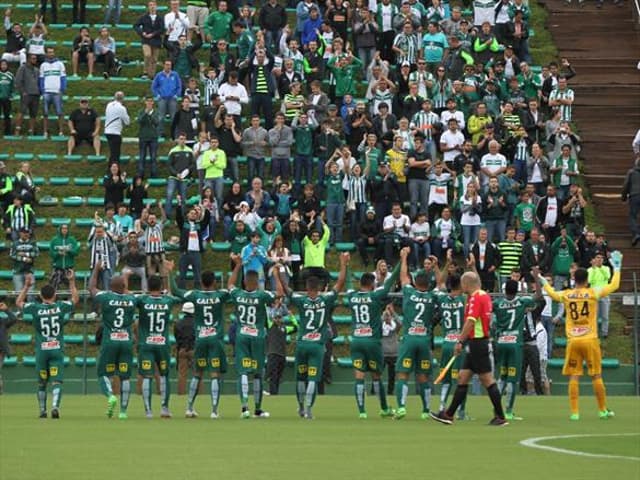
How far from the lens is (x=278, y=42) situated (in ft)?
144

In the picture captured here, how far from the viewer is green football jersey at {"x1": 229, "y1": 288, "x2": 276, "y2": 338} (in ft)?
85.4

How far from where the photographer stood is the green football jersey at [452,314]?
2658cm

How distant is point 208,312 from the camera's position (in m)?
25.9

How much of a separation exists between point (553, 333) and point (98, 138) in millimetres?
13524

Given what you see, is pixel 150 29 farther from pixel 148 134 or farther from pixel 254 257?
pixel 254 257

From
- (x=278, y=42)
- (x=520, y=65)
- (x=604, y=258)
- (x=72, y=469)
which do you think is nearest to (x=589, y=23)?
(x=520, y=65)

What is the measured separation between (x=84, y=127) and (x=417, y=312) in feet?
61.6

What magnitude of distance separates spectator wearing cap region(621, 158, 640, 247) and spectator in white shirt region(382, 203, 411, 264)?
591cm

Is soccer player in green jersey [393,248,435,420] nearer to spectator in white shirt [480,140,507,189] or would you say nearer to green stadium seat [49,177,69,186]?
spectator in white shirt [480,140,507,189]

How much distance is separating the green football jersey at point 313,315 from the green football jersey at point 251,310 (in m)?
0.54

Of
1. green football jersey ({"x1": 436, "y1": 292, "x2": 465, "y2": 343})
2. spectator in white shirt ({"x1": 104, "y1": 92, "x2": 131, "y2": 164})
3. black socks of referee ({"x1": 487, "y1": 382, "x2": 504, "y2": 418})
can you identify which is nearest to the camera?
black socks of referee ({"x1": 487, "y1": 382, "x2": 504, "y2": 418})

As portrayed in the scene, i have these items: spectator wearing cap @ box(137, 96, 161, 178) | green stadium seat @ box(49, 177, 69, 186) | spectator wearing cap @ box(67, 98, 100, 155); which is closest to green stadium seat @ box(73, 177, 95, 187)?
green stadium seat @ box(49, 177, 69, 186)

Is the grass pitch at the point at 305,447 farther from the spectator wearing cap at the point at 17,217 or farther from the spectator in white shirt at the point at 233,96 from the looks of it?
the spectator in white shirt at the point at 233,96

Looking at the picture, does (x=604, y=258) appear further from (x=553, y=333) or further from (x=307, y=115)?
(x=307, y=115)
